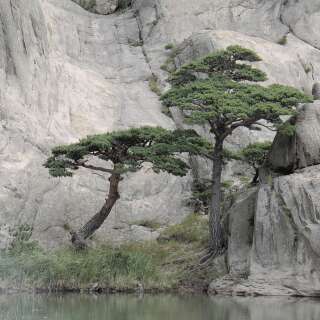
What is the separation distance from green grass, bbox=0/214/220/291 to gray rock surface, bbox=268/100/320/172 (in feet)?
15.4

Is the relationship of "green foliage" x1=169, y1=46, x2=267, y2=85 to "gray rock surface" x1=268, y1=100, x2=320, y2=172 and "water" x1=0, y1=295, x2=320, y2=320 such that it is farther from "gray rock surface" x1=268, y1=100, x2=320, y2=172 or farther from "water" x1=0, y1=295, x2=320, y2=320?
"water" x1=0, y1=295, x2=320, y2=320

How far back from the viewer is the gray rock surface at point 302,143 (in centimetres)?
2294

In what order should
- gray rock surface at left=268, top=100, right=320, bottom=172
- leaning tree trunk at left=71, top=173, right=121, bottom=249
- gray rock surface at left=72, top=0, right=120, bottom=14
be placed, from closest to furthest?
gray rock surface at left=268, top=100, right=320, bottom=172 → leaning tree trunk at left=71, top=173, right=121, bottom=249 → gray rock surface at left=72, top=0, right=120, bottom=14

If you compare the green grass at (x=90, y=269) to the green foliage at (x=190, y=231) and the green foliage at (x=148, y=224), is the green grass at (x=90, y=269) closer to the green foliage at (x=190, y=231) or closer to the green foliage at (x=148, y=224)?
the green foliage at (x=190, y=231)

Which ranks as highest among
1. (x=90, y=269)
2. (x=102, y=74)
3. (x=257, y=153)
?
(x=102, y=74)

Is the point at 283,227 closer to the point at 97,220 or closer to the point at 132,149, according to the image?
the point at 132,149

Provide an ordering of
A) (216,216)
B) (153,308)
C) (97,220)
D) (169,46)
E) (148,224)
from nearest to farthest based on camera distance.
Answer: (153,308) < (216,216) < (97,220) < (148,224) < (169,46)

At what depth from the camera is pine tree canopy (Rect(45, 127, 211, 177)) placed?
77.2 feet

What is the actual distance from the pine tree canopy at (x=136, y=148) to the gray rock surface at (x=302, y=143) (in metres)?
2.76

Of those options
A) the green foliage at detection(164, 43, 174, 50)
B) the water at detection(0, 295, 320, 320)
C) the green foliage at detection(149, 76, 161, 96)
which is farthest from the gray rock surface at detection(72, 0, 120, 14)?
the water at detection(0, 295, 320, 320)

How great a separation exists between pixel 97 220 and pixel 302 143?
8092 mm

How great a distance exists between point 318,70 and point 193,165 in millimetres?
11762

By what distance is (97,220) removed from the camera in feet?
82.5

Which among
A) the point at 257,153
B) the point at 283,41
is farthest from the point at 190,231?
the point at 283,41
